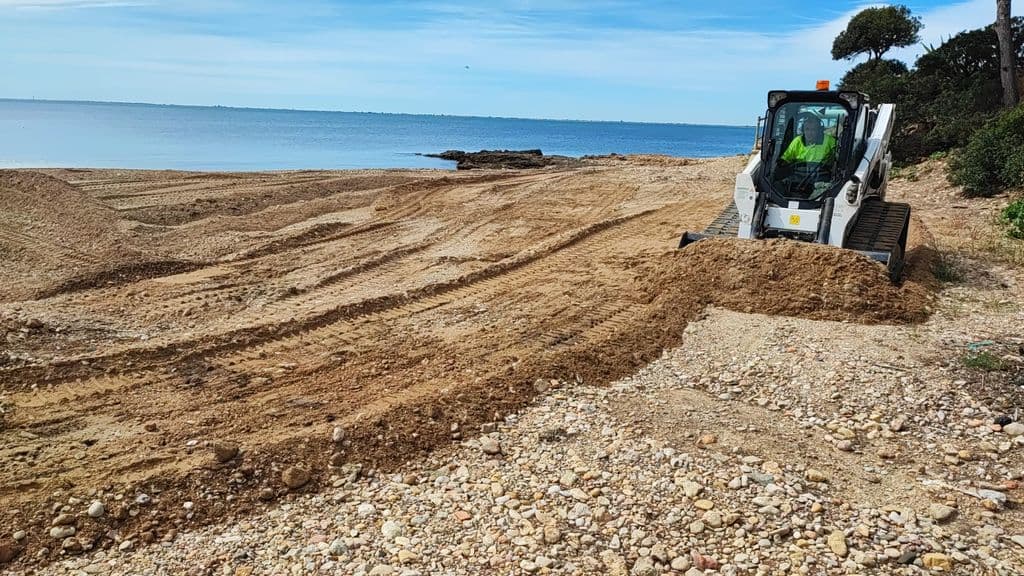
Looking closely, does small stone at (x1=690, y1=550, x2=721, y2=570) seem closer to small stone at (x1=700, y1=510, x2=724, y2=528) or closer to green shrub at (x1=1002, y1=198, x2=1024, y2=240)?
small stone at (x1=700, y1=510, x2=724, y2=528)

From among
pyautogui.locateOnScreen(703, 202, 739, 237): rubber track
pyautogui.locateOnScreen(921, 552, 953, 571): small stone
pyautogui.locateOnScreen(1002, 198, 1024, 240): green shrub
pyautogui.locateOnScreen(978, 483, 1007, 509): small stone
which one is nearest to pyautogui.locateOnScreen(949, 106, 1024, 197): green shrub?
pyautogui.locateOnScreen(1002, 198, 1024, 240): green shrub

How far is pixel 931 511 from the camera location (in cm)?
375

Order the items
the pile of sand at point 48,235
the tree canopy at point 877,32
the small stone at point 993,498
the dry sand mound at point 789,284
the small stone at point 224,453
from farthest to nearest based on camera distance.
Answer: the tree canopy at point 877,32
the pile of sand at point 48,235
the dry sand mound at point 789,284
the small stone at point 224,453
the small stone at point 993,498

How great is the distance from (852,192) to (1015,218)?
18.0 ft

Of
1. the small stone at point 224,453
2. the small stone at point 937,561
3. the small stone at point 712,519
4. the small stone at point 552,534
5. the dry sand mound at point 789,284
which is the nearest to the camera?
the small stone at point 937,561

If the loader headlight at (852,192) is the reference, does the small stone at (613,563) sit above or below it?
below

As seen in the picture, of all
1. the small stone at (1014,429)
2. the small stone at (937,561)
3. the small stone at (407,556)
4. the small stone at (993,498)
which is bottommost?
the small stone at (407,556)

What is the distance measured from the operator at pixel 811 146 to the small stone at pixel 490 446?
19.5ft

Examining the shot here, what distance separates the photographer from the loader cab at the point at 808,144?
8.07m

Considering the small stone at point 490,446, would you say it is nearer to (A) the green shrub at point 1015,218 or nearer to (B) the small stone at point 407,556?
(B) the small stone at point 407,556

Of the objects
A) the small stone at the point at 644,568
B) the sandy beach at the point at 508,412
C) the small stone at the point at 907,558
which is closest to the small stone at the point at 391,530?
the sandy beach at the point at 508,412

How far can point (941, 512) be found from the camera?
3.72 m

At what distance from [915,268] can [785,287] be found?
2.63 metres

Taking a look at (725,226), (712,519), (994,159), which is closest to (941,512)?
(712,519)
